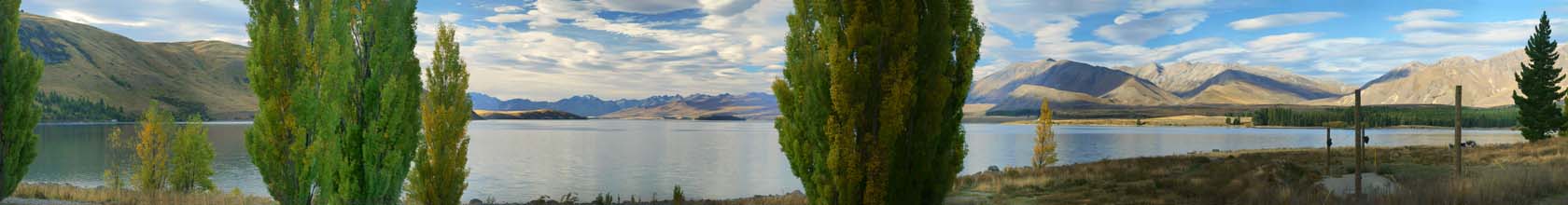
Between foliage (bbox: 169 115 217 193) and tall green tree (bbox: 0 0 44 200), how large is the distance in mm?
10586

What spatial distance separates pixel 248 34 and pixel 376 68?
8.46 ft

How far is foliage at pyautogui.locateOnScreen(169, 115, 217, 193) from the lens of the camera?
82.2 ft

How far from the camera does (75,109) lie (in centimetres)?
18375

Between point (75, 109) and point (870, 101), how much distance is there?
238 meters

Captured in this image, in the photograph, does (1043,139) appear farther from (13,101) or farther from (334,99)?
(13,101)

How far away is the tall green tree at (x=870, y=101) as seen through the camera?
27.0 ft

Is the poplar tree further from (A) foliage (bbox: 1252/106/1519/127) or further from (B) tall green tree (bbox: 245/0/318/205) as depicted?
(A) foliage (bbox: 1252/106/1519/127)

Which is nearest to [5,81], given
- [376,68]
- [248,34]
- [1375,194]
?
[248,34]

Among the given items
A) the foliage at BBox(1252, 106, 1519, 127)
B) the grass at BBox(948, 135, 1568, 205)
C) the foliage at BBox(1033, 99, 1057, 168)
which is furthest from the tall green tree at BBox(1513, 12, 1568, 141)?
the foliage at BBox(1252, 106, 1519, 127)

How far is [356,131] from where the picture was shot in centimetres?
1208

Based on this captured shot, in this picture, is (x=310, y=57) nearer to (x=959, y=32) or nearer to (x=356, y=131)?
(x=356, y=131)

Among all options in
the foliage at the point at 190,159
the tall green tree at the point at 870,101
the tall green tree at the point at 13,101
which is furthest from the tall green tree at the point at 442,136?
the foliage at the point at 190,159

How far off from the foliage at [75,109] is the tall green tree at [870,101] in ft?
740

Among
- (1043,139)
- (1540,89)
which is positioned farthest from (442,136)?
(1540,89)
